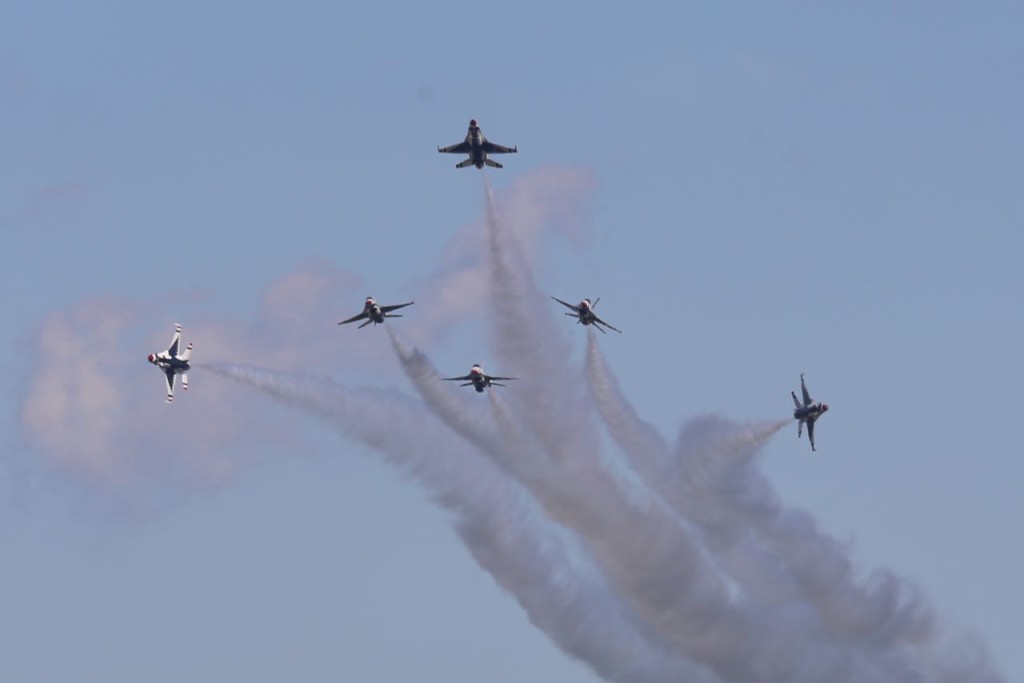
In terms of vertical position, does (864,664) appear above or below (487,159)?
below

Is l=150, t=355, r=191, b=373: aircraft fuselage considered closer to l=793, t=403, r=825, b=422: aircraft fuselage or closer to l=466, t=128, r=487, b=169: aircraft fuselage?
l=466, t=128, r=487, b=169: aircraft fuselage

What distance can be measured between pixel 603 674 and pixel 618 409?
51.2ft

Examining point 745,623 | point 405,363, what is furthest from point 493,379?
point 745,623

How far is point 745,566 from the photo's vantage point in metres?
112

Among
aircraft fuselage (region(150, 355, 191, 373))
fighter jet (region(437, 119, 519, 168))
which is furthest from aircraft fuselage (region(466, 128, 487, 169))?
aircraft fuselage (region(150, 355, 191, 373))

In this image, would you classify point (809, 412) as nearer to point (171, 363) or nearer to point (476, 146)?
point (476, 146)

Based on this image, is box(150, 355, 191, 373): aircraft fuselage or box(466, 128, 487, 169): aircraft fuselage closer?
box(466, 128, 487, 169): aircraft fuselage

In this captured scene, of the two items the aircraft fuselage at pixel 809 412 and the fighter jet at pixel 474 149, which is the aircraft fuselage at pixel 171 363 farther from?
the aircraft fuselage at pixel 809 412

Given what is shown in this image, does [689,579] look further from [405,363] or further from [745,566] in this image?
[405,363]

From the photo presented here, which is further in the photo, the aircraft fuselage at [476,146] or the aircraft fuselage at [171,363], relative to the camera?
the aircraft fuselage at [171,363]

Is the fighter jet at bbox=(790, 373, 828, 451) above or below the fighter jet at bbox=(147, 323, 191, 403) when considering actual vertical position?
above

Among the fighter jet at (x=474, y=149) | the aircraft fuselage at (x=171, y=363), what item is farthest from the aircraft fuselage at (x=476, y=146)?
the aircraft fuselage at (x=171, y=363)

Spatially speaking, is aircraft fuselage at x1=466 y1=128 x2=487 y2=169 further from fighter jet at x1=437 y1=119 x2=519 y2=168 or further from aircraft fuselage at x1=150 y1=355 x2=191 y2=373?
aircraft fuselage at x1=150 y1=355 x2=191 y2=373

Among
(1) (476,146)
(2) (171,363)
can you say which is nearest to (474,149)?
(1) (476,146)
